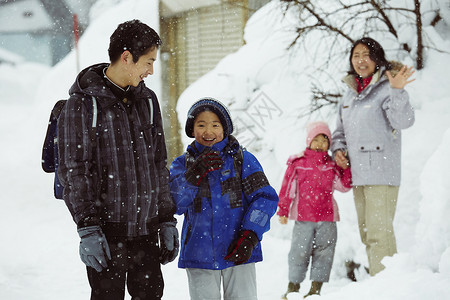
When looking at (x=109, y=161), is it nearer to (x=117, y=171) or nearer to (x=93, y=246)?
(x=117, y=171)

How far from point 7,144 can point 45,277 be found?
1366 centimetres

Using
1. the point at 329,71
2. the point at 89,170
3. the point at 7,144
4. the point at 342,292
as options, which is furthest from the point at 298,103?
the point at 7,144

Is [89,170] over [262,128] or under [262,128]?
under

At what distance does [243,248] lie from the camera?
2.46 m

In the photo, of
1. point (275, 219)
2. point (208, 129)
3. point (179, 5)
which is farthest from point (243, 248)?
point (179, 5)

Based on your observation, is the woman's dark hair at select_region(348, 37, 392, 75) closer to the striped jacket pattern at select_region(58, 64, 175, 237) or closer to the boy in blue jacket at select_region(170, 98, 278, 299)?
the boy in blue jacket at select_region(170, 98, 278, 299)

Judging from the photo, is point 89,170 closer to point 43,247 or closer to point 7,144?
point 43,247

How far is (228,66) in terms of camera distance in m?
7.29

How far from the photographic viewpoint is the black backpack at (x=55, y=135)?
7.29 feet

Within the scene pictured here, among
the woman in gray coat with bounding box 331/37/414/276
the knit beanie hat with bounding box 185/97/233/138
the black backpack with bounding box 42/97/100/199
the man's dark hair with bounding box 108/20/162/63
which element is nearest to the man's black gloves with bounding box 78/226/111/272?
the black backpack with bounding box 42/97/100/199

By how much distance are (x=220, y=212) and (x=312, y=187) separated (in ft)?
5.69

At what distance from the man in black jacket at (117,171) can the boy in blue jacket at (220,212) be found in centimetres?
20

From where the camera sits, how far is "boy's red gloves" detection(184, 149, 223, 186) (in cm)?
258

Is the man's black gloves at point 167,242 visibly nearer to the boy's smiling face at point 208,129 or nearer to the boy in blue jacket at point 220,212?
the boy in blue jacket at point 220,212
